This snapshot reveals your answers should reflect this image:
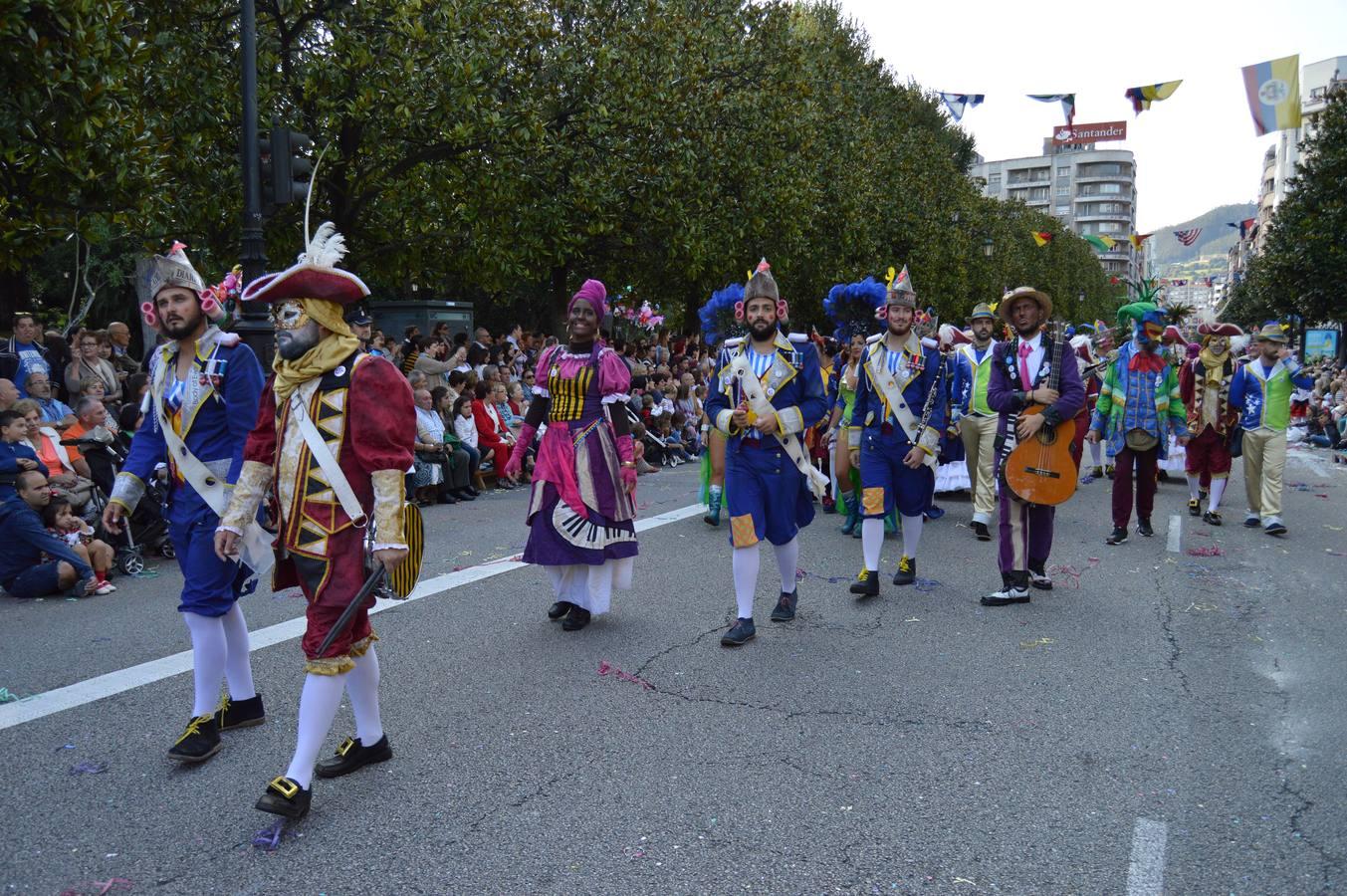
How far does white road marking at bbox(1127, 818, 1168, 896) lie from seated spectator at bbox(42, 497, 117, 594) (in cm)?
678

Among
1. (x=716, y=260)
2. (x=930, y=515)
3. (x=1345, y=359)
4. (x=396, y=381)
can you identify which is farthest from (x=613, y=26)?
(x=1345, y=359)

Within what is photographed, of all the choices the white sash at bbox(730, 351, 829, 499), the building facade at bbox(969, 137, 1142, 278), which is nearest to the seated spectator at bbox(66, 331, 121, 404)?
the white sash at bbox(730, 351, 829, 499)

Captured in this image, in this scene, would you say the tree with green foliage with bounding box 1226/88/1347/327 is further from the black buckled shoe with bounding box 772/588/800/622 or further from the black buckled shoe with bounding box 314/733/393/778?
the black buckled shoe with bounding box 314/733/393/778

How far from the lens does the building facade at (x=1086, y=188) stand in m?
158

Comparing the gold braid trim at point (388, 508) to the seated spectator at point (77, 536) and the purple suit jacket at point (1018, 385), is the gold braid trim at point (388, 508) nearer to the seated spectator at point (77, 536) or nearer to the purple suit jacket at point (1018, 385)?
the purple suit jacket at point (1018, 385)

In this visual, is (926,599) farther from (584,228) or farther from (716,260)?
(716,260)

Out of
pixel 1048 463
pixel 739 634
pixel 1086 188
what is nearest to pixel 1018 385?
pixel 1048 463

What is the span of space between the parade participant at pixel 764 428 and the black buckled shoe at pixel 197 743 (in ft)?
8.90

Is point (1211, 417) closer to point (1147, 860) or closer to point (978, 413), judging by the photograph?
point (978, 413)

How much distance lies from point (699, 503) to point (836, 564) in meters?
3.87

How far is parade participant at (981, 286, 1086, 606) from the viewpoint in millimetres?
7008

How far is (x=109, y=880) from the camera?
3.34 metres

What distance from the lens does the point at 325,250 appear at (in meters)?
3.92

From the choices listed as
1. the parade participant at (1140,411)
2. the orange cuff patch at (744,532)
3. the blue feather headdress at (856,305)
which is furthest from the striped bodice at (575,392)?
the parade participant at (1140,411)
